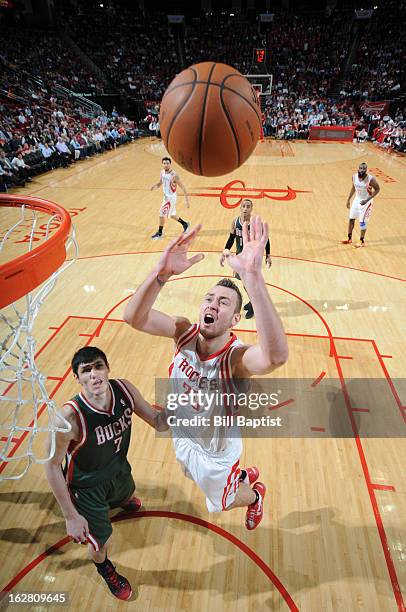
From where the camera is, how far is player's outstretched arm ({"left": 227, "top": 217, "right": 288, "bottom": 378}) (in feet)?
5.51

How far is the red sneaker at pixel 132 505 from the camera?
2.92 m

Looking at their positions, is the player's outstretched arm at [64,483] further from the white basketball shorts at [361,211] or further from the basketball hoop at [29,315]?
the white basketball shorts at [361,211]

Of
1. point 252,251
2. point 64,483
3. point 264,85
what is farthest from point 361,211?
point 264,85

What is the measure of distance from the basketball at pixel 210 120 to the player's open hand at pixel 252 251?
1.11 metres

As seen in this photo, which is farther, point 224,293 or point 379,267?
point 379,267

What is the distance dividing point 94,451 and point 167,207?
6143 mm

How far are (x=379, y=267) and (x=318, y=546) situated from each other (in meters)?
5.13

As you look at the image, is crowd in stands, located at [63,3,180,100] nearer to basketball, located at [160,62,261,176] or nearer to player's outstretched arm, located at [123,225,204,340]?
basketball, located at [160,62,261,176]

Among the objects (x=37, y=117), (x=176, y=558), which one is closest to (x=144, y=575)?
(x=176, y=558)

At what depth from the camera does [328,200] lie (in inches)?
420

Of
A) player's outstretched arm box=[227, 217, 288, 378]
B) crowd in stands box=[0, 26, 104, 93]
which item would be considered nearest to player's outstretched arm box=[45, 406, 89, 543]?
player's outstretched arm box=[227, 217, 288, 378]

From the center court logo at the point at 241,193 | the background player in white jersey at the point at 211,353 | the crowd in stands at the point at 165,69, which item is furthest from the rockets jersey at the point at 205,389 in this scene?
the crowd in stands at the point at 165,69

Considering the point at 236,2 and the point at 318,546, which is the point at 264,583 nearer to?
the point at 318,546

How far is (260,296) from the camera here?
168cm
